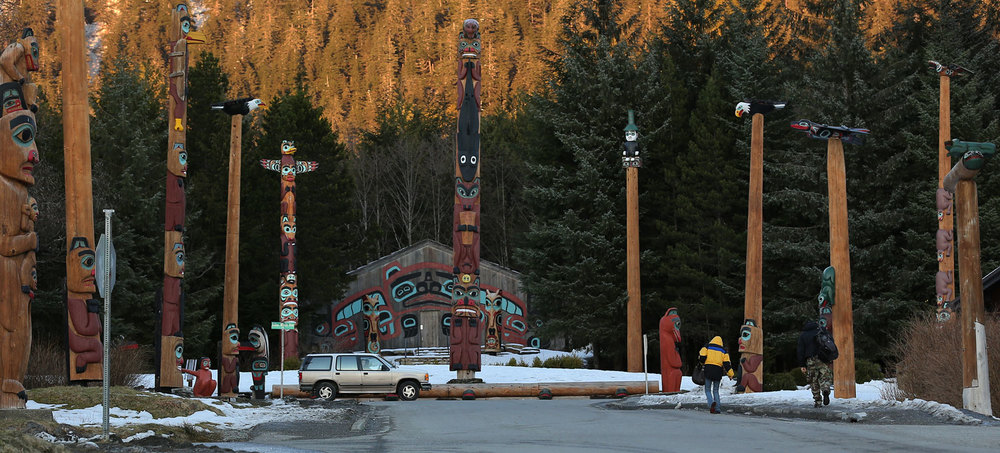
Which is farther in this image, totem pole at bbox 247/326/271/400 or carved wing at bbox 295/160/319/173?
carved wing at bbox 295/160/319/173

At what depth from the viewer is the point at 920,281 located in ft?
123

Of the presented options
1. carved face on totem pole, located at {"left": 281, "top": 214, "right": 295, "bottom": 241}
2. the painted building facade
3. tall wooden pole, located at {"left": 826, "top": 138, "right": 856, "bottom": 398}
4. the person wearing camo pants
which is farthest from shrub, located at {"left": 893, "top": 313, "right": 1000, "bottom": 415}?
the painted building facade

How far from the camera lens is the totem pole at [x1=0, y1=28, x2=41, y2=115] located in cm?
1572

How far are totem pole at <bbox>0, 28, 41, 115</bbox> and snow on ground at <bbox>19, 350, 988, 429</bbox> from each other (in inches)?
182

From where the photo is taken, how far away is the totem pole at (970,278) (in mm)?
16625

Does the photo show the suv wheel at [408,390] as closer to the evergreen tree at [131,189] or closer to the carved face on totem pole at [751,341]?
the carved face on totem pole at [751,341]

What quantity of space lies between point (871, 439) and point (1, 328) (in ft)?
39.3

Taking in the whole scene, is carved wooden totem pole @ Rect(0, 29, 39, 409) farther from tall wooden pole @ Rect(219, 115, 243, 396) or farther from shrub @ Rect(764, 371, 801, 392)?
shrub @ Rect(764, 371, 801, 392)

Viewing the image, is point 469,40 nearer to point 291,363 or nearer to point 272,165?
point 272,165

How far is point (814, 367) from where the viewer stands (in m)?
18.8

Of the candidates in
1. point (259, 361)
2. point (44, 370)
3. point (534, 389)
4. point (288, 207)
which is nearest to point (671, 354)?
point (534, 389)

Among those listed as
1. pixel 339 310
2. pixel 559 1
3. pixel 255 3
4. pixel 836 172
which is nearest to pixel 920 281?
pixel 836 172

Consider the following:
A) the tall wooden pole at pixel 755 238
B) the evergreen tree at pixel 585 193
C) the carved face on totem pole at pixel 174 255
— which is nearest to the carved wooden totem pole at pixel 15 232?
the carved face on totem pole at pixel 174 255

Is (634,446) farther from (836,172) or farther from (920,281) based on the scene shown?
(920,281)
